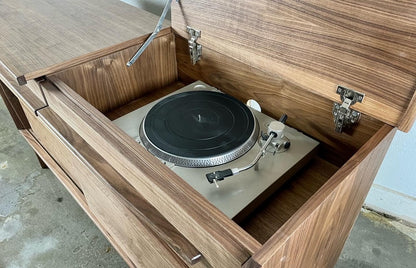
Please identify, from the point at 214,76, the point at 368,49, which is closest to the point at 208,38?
the point at 214,76

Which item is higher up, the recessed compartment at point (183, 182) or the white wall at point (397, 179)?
the recessed compartment at point (183, 182)

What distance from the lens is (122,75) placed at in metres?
0.99

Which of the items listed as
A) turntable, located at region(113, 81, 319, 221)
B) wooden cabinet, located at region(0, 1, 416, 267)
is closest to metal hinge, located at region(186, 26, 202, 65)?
wooden cabinet, located at region(0, 1, 416, 267)

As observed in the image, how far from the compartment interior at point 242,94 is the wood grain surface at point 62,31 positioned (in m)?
0.04

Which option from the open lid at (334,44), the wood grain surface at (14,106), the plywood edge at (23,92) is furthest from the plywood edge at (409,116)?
the wood grain surface at (14,106)

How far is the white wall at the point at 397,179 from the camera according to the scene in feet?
3.84

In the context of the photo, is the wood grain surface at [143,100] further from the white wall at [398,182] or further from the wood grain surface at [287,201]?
the white wall at [398,182]

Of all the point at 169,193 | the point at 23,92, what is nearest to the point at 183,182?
the point at 169,193

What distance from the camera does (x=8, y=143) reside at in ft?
5.91

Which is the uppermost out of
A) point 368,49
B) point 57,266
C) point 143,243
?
point 368,49

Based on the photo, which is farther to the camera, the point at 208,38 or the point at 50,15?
the point at 50,15

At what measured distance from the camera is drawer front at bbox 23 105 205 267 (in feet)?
2.17

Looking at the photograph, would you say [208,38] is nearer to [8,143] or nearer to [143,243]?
[143,243]

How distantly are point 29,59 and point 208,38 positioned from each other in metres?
0.48
